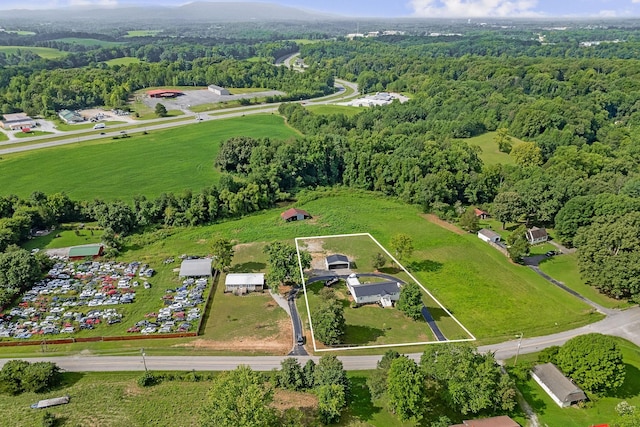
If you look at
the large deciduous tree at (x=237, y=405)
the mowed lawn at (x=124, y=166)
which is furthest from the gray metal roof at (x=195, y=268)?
the mowed lawn at (x=124, y=166)

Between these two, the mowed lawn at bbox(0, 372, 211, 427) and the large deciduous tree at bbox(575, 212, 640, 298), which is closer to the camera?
the mowed lawn at bbox(0, 372, 211, 427)

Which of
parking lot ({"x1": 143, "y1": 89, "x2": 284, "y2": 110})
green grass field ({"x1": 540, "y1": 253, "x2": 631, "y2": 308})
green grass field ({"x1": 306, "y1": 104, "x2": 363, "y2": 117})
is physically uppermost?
parking lot ({"x1": 143, "y1": 89, "x2": 284, "y2": 110})

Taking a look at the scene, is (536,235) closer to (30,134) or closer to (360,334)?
(360,334)

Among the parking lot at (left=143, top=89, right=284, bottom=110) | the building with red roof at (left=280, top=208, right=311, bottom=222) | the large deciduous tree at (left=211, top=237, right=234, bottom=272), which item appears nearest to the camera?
the large deciduous tree at (left=211, top=237, right=234, bottom=272)

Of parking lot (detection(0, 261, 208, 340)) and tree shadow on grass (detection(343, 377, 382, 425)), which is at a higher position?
tree shadow on grass (detection(343, 377, 382, 425))

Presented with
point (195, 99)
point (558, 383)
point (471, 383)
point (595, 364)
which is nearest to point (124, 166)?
point (195, 99)

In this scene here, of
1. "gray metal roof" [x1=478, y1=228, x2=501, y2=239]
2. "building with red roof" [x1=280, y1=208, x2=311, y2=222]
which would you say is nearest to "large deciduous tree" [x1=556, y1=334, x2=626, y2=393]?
"gray metal roof" [x1=478, y1=228, x2=501, y2=239]

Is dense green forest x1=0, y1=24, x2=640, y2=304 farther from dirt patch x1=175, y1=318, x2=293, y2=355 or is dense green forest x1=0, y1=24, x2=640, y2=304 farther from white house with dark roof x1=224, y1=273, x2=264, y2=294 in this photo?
dirt patch x1=175, y1=318, x2=293, y2=355

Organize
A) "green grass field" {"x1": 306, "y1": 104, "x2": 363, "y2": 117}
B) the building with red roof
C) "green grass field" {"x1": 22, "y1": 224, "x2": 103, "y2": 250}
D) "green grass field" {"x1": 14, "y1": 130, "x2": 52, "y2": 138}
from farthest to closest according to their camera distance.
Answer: "green grass field" {"x1": 306, "y1": 104, "x2": 363, "y2": 117} < "green grass field" {"x1": 14, "y1": 130, "x2": 52, "y2": 138} < the building with red roof < "green grass field" {"x1": 22, "y1": 224, "x2": 103, "y2": 250}

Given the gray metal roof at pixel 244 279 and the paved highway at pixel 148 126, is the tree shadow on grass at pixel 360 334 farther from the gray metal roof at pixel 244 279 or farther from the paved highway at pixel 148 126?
the paved highway at pixel 148 126
